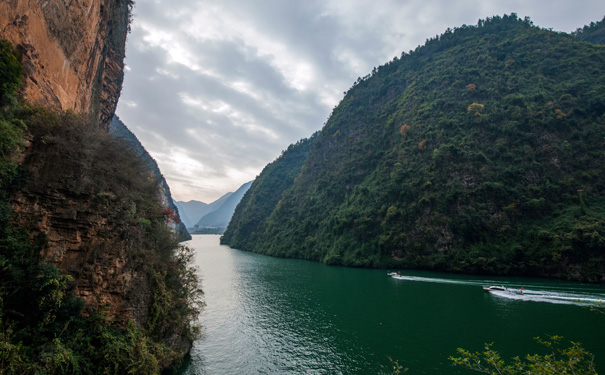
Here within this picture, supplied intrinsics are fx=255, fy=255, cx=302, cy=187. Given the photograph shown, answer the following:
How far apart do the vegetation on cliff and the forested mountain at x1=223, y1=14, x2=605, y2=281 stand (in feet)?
131

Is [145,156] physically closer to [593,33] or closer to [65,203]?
[65,203]

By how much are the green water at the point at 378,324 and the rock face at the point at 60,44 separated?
1594cm

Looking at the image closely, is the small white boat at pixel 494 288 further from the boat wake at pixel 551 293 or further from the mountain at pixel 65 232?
the mountain at pixel 65 232

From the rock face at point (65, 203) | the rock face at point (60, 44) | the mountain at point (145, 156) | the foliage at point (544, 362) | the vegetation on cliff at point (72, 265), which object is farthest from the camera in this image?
the mountain at point (145, 156)

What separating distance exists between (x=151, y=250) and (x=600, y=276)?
42666 millimetres

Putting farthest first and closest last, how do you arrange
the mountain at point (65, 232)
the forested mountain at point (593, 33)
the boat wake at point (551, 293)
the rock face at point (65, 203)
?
the forested mountain at point (593, 33), the boat wake at point (551, 293), the rock face at point (65, 203), the mountain at point (65, 232)

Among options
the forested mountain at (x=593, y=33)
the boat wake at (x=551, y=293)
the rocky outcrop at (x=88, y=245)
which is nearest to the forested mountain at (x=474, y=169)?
the boat wake at (x=551, y=293)

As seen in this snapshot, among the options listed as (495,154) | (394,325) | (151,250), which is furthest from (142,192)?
(495,154)

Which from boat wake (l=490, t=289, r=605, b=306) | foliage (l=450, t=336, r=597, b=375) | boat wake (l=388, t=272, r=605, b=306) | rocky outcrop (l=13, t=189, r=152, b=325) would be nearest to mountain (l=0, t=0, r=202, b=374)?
rocky outcrop (l=13, t=189, r=152, b=325)

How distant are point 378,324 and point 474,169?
35.4m

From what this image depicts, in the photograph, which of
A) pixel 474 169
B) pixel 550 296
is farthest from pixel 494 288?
pixel 474 169

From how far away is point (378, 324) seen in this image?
64.2 feet

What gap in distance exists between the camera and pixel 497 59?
60.7m

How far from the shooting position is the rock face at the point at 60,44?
10.5m
